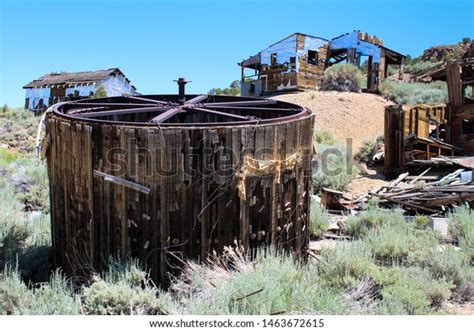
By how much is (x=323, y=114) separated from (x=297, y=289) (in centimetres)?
2156

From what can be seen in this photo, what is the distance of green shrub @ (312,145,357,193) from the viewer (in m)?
13.9

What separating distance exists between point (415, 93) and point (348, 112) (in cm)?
601

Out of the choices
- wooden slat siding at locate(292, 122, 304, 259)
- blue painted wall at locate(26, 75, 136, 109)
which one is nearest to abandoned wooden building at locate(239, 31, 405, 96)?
blue painted wall at locate(26, 75, 136, 109)

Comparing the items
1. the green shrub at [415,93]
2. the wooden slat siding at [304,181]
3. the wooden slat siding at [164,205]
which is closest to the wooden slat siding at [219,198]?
the wooden slat siding at [164,205]

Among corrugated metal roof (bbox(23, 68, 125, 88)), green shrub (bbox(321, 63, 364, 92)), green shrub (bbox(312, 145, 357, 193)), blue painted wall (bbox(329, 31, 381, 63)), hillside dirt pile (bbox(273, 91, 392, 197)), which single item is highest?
blue painted wall (bbox(329, 31, 381, 63))

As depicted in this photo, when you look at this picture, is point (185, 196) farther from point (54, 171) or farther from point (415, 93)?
point (415, 93)

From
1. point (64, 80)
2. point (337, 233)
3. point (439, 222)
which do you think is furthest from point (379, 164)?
point (64, 80)

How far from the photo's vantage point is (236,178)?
18.7 ft

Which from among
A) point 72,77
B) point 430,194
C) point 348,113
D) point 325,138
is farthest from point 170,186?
point 72,77

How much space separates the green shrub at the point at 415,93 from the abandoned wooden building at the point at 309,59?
1023 mm

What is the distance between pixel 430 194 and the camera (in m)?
11.8

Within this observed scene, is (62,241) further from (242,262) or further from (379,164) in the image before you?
(379,164)

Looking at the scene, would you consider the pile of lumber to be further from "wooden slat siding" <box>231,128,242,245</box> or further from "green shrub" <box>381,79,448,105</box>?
"green shrub" <box>381,79,448,105</box>

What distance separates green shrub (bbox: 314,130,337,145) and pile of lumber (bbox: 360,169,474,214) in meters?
7.64
